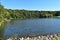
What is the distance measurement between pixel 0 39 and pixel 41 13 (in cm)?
14841

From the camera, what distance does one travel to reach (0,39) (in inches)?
1003

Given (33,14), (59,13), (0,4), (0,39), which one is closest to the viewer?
(0,39)

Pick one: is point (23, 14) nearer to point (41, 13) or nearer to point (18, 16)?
point (18, 16)

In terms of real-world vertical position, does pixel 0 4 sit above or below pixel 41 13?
above

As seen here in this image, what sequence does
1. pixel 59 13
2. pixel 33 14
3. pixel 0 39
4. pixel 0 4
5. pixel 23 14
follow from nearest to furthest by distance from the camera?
pixel 0 39, pixel 0 4, pixel 23 14, pixel 33 14, pixel 59 13

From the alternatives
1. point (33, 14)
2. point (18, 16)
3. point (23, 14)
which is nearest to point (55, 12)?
point (33, 14)

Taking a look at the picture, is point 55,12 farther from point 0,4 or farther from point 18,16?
point 0,4

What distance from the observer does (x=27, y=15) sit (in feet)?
517

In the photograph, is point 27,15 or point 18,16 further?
point 27,15

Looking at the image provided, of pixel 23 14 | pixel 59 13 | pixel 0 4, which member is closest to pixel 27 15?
pixel 23 14

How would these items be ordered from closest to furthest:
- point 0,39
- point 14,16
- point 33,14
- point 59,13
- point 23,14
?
point 0,39 < point 14,16 < point 23,14 < point 33,14 < point 59,13

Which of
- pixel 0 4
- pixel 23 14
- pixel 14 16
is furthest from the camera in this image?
pixel 23 14

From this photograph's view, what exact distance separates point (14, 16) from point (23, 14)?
900 inches

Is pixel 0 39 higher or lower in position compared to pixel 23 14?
higher
